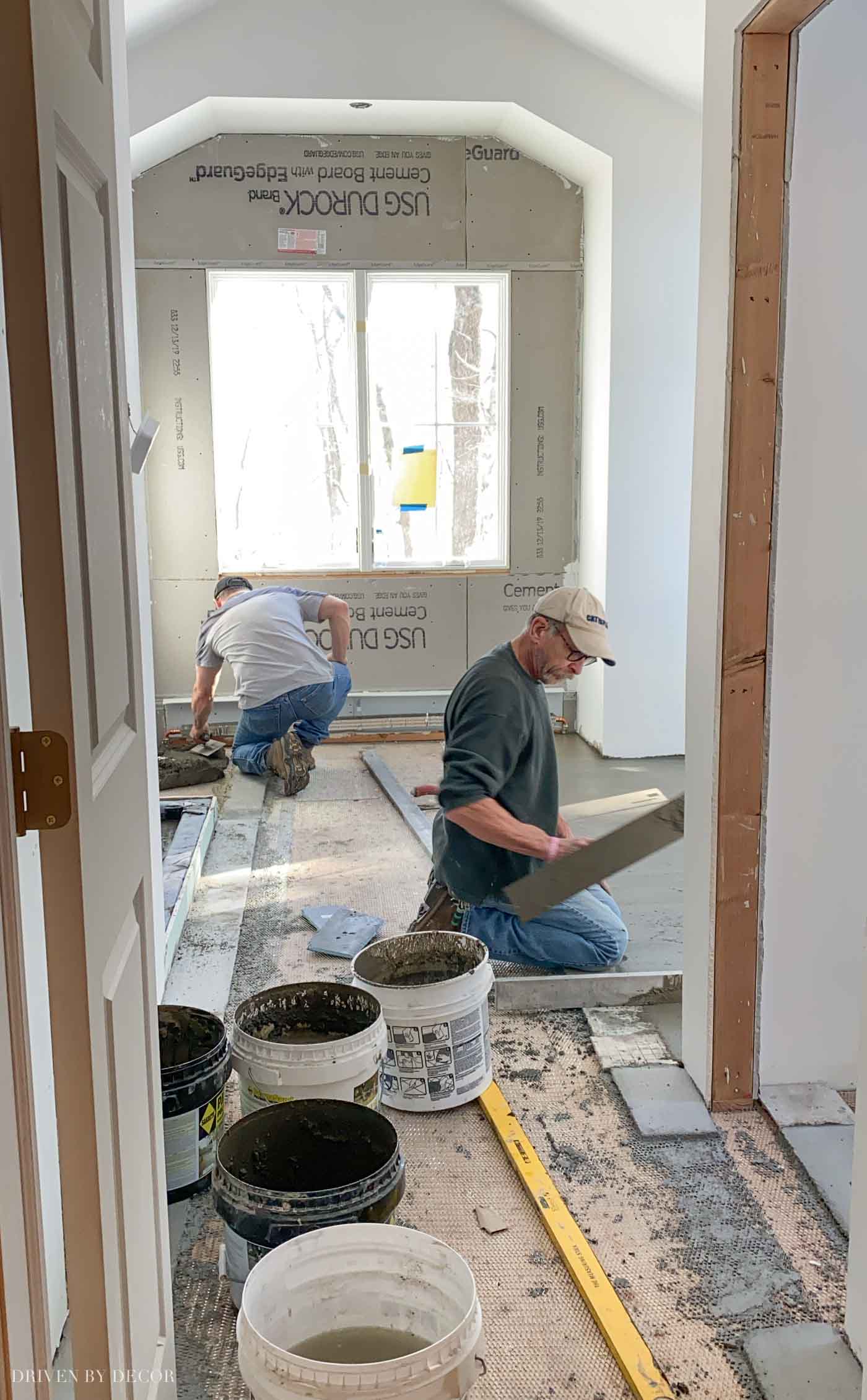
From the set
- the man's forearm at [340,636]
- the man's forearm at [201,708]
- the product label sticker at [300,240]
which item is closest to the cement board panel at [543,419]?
the product label sticker at [300,240]

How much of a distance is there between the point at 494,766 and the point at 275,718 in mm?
2630

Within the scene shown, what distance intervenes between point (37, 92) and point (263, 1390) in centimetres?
150

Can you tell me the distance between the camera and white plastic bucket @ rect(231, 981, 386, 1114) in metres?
2.06

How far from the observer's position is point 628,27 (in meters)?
4.68

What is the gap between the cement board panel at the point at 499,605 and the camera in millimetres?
6191

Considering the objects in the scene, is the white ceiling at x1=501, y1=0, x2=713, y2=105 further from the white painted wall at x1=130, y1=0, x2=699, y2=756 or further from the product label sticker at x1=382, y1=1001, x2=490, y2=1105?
the product label sticker at x1=382, y1=1001, x2=490, y2=1105

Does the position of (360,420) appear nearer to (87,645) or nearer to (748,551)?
(748,551)

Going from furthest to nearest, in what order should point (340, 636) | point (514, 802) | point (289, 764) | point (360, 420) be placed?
point (360, 420) < point (340, 636) < point (289, 764) < point (514, 802)

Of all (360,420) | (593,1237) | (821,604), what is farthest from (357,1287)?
(360,420)

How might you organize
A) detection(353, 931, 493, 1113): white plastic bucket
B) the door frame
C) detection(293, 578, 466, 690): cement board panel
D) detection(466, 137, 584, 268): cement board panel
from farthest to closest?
detection(293, 578, 466, 690): cement board panel
detection(466, 137, 584, 268): cement board panel
detection(353, 931, 493, 1113): white plastic bucket
the door frame

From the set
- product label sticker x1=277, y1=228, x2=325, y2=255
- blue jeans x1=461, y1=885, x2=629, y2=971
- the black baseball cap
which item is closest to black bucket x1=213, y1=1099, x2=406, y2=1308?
blue jeans x1=461, y1=885, x2=629, y2=971

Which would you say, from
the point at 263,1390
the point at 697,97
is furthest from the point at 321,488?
the point at 263,1390

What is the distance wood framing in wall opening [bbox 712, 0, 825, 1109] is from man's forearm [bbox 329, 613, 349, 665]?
3282 millimetres

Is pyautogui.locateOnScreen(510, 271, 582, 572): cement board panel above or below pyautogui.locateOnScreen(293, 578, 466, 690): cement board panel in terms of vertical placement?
above
